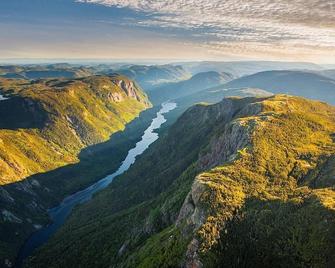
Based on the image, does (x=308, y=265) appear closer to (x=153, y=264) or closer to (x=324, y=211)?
(x=324, y=211)

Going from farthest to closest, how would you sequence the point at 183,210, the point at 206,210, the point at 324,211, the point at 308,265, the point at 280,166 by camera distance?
the point at 280,166
the point at 183,210
the point at 206,210
the point at 324,211
the point at 308,265

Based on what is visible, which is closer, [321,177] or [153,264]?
[153,264]

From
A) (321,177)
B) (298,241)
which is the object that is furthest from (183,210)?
(321,177)

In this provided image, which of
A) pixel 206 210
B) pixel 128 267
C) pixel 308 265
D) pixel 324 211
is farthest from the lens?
pixel 128 267

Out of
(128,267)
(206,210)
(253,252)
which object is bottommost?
(128,267)

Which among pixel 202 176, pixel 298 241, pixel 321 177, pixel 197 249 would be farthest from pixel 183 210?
pixel 321 177

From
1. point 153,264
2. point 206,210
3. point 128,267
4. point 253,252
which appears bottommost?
point 128,267

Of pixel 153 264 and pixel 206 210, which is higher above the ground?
pixel 206 210

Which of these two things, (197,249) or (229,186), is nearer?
(197,249)

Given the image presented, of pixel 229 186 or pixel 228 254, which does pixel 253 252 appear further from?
pixel 229 186
